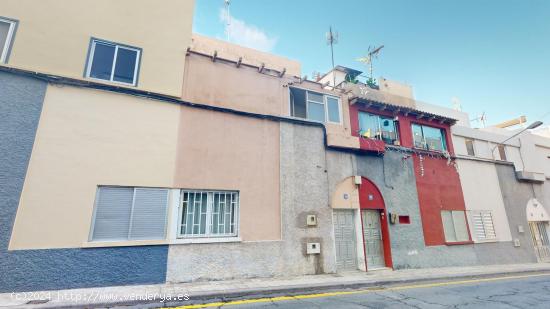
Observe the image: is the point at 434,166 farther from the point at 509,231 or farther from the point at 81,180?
the point at 81,180

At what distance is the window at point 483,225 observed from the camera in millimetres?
14247

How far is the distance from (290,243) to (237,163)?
11.6 feet

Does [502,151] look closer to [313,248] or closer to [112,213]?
[313,248]

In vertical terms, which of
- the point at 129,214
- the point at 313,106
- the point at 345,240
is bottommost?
the point at 345,240

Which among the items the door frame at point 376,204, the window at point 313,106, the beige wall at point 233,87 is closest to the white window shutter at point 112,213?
the beige wall at point 233,87

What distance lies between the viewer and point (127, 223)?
7.80m

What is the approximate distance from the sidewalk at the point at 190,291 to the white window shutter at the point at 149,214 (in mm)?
1437

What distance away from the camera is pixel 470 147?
16.7 metres

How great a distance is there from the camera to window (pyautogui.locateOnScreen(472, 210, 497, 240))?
14.2m

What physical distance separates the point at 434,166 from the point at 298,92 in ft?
28.3

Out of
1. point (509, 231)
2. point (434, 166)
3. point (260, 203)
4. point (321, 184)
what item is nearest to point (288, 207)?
point (260, 203)

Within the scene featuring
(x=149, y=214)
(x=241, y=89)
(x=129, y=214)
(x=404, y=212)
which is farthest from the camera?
(x=404, y=212)

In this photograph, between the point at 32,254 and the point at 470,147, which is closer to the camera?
the point at 32,254

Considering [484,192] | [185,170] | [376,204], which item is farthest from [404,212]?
[185,170]
